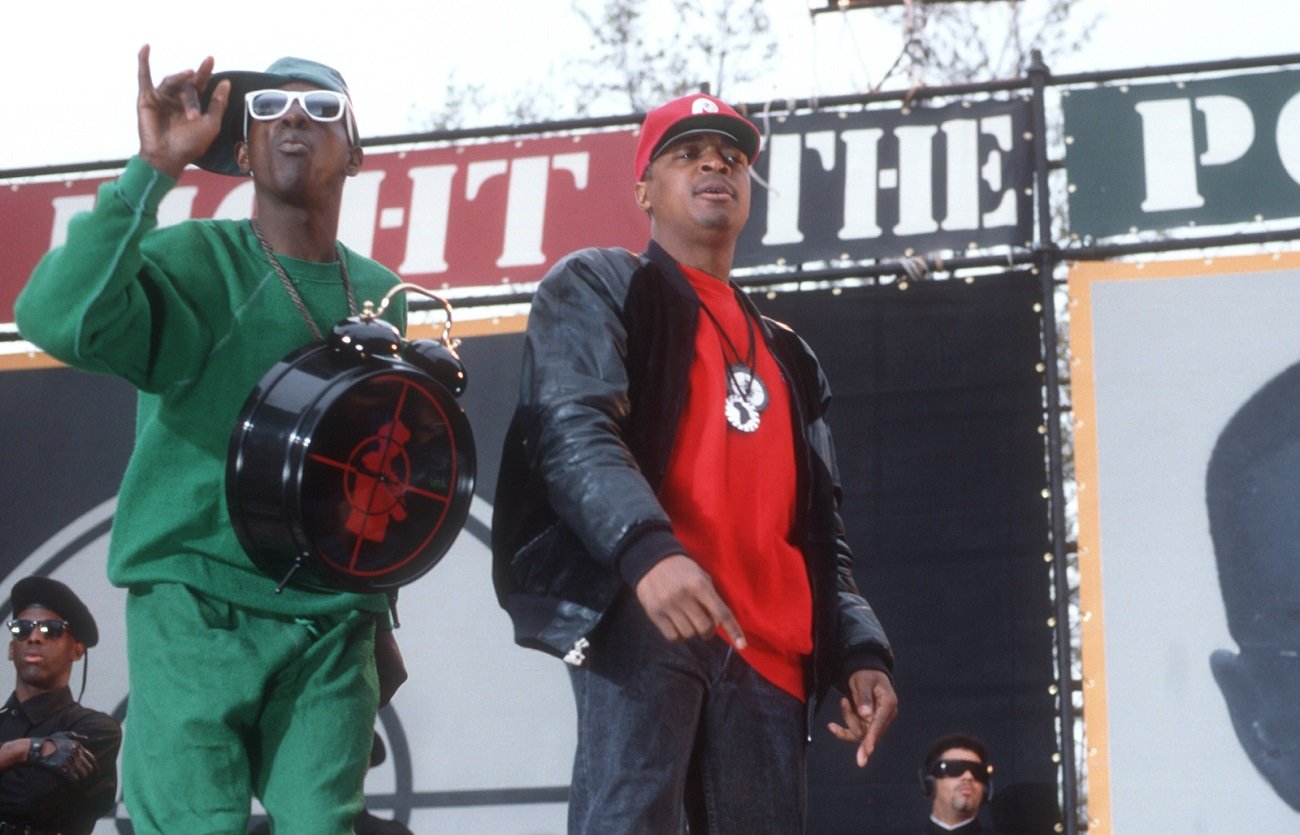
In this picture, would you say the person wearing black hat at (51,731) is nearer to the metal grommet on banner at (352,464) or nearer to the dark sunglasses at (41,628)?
the dark sunglasses at (41,628)

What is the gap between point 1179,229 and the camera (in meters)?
5.81

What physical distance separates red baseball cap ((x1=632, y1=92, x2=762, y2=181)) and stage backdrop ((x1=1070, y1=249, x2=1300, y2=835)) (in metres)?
3.01

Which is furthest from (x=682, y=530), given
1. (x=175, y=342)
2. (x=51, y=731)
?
(x=51, y=731)

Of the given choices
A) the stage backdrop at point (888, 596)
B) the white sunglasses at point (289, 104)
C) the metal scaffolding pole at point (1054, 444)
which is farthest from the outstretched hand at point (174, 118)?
the metal scaffolding pole at point (1054, 444)

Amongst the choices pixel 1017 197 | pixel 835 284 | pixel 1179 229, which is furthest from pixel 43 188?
pixel 1179 229

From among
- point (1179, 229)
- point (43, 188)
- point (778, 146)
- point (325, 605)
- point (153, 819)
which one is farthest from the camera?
point (43, 188)

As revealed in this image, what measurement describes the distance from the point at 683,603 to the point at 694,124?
1.00 meters

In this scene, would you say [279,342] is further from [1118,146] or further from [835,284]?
[1118,146]

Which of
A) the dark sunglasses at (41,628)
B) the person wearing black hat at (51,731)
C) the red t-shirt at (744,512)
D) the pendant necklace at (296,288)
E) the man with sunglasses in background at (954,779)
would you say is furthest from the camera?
the dark sunglasses at (41,628)

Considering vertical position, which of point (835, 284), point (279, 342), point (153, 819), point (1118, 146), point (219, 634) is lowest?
point (153, 819)

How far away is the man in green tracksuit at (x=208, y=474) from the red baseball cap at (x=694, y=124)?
1.84ft

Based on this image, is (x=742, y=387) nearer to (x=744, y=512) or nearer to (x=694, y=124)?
(x=744, y=512)

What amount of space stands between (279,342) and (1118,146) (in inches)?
159

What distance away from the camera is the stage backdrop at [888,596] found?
18.2ft
